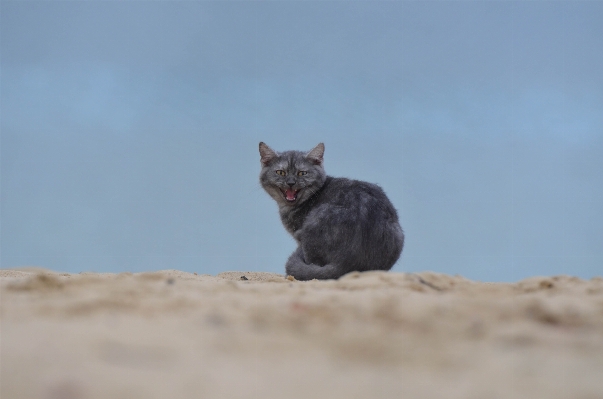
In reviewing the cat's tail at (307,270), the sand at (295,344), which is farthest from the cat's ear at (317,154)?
the sand at (295,344)

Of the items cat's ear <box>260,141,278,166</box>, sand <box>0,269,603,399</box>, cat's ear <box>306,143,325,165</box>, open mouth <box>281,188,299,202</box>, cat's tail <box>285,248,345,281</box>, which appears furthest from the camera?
cat's ear <box>260,141,278,166</box>

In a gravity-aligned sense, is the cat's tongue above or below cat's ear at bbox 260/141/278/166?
below

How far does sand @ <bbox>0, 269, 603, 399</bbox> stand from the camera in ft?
6.89

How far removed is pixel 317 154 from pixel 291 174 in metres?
0.55

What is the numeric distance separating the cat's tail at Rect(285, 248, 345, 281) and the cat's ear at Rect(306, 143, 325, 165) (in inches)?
61.0

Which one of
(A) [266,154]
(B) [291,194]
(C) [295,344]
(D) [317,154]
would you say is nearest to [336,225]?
(B) [291,194]

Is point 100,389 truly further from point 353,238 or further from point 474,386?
point 353,238

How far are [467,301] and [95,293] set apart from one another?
2.21 metres

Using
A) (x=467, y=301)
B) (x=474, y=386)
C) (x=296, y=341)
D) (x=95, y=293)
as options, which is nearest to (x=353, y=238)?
(x=467, y=301)

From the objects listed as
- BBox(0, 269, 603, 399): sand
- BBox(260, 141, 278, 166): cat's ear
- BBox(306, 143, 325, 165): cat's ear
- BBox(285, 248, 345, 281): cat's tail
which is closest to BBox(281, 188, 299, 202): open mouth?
BBox(306, 143, 325, 165): cat's ear

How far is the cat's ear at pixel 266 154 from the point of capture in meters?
7.90

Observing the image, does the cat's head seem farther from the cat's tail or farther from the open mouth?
the cat's tail

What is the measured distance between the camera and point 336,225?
20.6 ft

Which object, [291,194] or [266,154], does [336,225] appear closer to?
[291,194]
